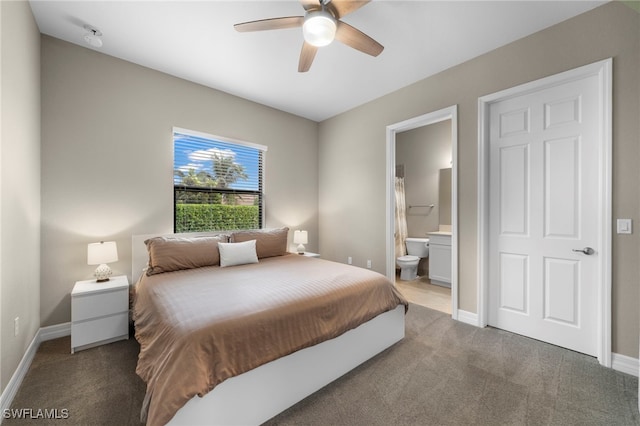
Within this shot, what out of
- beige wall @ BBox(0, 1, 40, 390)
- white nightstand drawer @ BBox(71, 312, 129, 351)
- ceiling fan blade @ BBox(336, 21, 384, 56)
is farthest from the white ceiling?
white nightstand drawer @ BBox(71, 312, 129, 351)

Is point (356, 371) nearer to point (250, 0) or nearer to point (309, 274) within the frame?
point (309, 274)

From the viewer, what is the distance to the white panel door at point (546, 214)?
7.38 feet

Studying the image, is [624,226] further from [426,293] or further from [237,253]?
[237,253]

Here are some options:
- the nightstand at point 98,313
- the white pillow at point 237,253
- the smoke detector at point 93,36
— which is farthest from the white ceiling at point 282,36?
the nightstand at point 98,313

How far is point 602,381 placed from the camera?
190cm

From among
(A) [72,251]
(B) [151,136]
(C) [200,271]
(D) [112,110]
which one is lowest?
(C) [200,271]

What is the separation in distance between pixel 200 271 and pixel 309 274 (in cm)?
112

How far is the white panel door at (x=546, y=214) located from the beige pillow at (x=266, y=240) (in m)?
2.47

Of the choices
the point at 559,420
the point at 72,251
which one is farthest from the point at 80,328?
the point at 559,420

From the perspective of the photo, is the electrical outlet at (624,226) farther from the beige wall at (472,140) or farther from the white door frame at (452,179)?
the white door frame at (452,179)

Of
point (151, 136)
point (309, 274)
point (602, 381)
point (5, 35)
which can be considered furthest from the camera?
point (151, 136)

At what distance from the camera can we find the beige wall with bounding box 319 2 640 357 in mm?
2023
